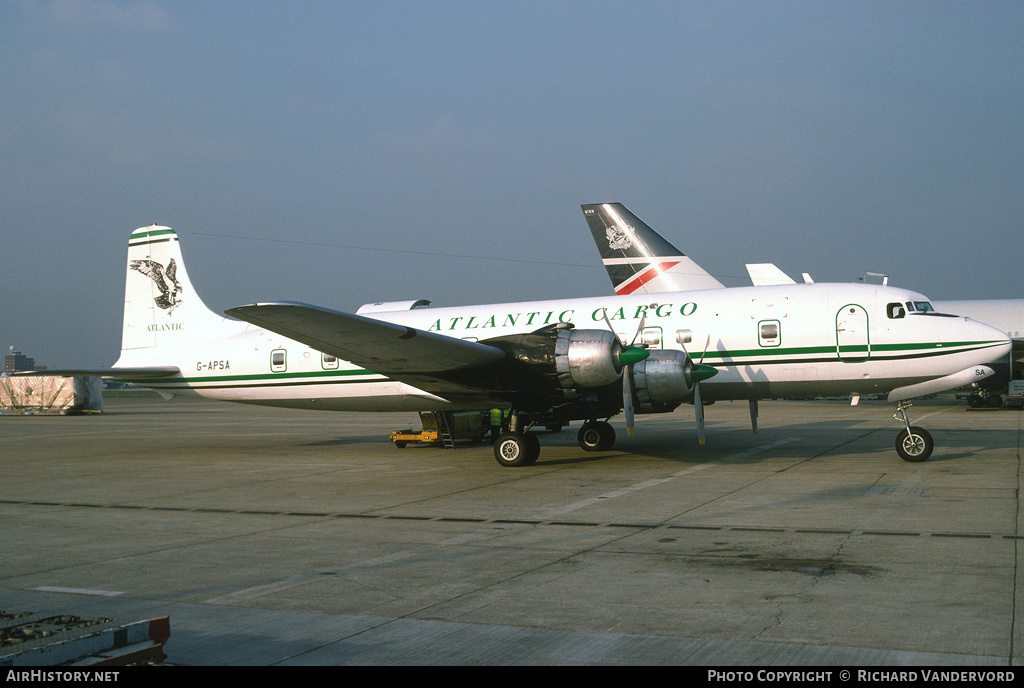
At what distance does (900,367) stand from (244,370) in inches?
594

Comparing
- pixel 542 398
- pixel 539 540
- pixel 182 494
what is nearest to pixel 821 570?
pixel 539 540

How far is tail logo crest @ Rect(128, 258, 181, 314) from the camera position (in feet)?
68.6

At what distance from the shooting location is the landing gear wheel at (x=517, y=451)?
1600cm

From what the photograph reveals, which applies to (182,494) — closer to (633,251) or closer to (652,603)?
(652,603)

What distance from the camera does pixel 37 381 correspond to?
46.5 meters

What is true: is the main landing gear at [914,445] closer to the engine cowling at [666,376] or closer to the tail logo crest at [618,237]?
the engine cowling at [666,376]

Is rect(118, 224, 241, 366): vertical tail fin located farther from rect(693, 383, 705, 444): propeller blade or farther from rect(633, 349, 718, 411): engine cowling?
rect(693, 383, 705, 444): propeller blade

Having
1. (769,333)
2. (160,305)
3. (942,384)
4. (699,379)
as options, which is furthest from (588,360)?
(160,305)

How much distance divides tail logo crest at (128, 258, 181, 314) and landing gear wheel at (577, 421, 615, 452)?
11.5 meters

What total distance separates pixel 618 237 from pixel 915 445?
2107cm

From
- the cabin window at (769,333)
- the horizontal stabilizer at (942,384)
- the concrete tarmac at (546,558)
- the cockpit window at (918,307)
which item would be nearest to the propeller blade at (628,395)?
the concrete tarmac at (546,558)

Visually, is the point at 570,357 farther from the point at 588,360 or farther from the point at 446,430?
the point at 446,430

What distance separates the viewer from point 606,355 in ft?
48.6

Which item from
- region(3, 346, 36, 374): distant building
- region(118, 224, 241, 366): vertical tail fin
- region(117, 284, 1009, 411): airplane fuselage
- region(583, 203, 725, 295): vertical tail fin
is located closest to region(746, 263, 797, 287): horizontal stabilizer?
region(583, 203, 725, 295): vertical tail fin
